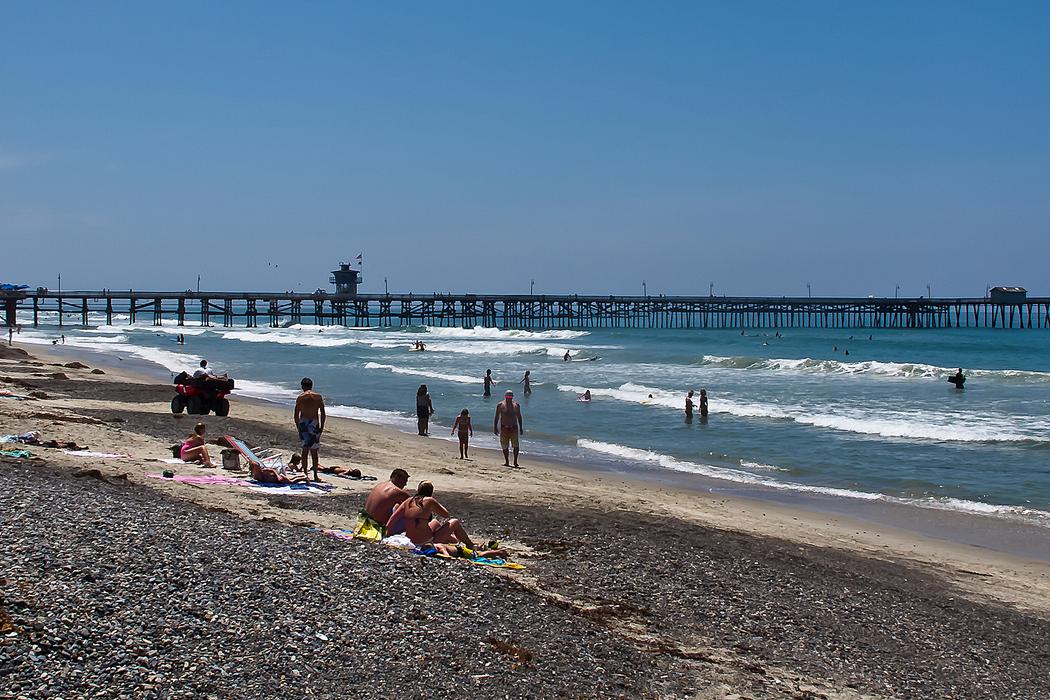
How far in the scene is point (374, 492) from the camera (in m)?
9.01

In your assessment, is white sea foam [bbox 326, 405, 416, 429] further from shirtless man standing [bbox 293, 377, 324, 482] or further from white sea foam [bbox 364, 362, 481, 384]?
white sea foam [bbox 364, 362, 481, 384]

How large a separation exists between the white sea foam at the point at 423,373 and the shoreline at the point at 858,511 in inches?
727

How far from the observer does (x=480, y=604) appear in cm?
670

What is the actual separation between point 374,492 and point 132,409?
11710mm

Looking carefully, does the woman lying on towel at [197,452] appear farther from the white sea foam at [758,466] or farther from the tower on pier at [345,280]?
the tower on pier at [345,280]

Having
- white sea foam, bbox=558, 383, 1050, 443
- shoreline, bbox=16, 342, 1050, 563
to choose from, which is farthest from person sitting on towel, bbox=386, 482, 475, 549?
white sea foam, bbox=558, 383, 1050, 443

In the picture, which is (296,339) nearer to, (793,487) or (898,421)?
(898,421)

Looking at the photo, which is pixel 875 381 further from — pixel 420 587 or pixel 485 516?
pixel 420 587

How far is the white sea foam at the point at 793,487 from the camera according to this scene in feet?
44.5

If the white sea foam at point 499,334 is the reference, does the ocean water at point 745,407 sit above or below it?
below

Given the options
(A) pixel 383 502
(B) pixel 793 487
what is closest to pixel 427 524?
(A) pixel 383 502

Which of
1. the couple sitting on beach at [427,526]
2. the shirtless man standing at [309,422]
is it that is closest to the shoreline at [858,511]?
the shirtless man standing at [309,422]

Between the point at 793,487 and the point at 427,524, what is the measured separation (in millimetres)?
8784

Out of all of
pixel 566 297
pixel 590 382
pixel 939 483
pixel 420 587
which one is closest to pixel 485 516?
pixel 420 587
